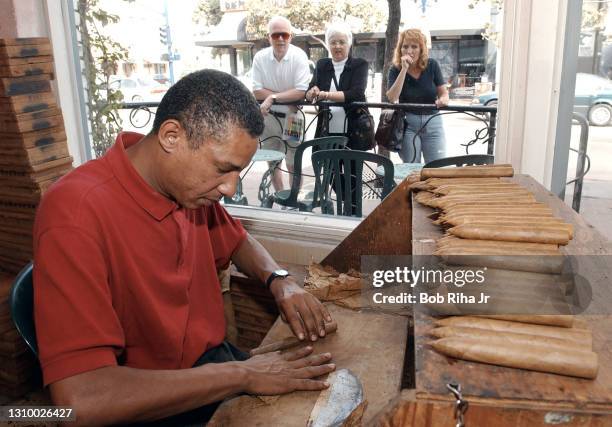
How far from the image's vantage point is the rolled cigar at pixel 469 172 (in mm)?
1669

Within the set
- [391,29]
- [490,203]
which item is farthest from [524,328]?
[391,29]

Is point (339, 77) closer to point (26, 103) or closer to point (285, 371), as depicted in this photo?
point (26, 103)

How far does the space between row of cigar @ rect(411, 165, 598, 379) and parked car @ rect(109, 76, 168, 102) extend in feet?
9.98

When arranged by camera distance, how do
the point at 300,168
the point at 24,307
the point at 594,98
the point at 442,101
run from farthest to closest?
the point at 300,168 → the point at 442,101 → the point at 594,98 → the point at 24,307

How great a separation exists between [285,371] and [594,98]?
1931 millimetres

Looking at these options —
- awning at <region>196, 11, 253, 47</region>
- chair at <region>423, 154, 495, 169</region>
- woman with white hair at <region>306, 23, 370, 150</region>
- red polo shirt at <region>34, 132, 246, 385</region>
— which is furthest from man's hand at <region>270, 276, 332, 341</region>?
awning at <region>196, 11, 253, 47</region>

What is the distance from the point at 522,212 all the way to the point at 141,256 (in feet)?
3.37

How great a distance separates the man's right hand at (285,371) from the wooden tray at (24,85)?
2.20m

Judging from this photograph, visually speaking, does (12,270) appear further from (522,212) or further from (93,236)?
(522,212)

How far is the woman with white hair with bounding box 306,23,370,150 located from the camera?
4047 millimetres

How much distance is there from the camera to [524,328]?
880mm

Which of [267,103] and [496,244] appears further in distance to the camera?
[267,103]

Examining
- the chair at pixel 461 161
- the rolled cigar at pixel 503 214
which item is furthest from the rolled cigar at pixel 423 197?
the chair at pixel 461 161

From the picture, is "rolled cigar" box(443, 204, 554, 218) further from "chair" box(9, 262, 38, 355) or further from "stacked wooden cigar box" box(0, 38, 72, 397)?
"stacked wooden cigar box" box(0, 38, 72, 397)
